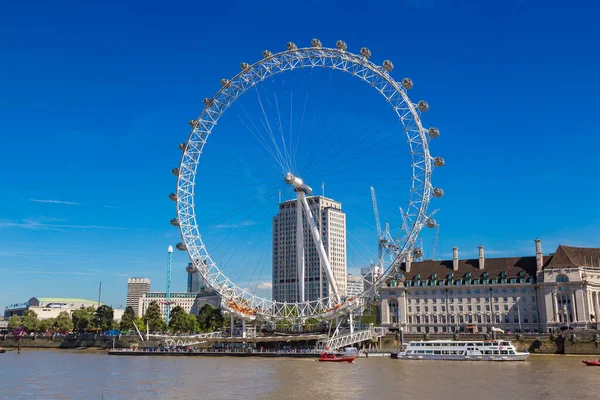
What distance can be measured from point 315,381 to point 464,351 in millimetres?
33297

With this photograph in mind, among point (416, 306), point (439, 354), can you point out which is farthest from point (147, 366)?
point (416, 306)

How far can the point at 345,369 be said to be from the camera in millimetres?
70688

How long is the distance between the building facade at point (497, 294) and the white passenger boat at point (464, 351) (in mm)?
12265

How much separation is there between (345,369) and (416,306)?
165 feet

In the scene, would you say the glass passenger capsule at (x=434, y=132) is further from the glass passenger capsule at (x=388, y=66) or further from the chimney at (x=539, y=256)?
the chimney at (x=539, y=256)

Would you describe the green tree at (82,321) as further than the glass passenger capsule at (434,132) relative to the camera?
Yes

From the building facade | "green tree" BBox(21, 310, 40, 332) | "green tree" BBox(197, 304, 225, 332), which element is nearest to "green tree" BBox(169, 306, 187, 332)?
"green tree" BBox(197, 304, 225, 332)

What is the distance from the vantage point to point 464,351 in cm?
8419

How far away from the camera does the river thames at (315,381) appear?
159 ft

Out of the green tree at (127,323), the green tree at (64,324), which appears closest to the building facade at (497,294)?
the green tree at (127,323)

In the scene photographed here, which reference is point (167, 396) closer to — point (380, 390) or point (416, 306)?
point (380, 390)

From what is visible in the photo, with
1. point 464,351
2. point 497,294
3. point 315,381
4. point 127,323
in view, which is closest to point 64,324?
point 127,323

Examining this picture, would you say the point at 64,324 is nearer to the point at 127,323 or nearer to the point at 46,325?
the point at 46,325

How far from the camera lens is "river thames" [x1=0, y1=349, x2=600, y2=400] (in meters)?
48.6
